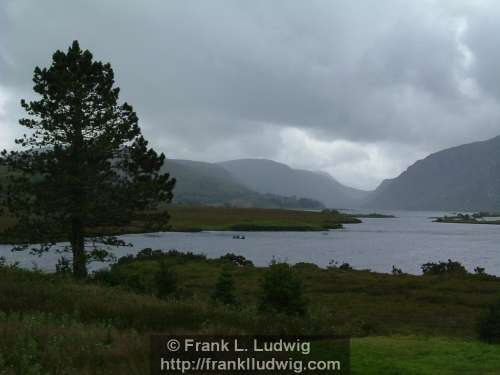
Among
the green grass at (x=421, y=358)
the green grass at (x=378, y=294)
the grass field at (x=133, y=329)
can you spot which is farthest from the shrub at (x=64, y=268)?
the green grass at (x=421, y=358)

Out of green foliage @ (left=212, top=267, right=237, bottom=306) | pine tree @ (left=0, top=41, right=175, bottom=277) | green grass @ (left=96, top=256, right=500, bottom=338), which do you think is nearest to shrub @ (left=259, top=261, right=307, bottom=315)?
green grass @ (left=96, top=256, right=500, bottom=338)

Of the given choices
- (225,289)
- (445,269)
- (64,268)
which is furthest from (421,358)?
(445,269)

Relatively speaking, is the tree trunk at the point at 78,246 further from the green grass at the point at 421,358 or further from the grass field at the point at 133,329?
the green grass at the point at 421,358

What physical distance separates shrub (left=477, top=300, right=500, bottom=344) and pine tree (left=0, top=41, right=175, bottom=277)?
2324cm

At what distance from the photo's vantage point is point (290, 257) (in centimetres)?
7619

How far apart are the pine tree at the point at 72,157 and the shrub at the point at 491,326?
76.3 ft

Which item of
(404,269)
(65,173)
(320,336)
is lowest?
(404,269)

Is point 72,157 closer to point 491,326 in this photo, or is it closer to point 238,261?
point 491,326

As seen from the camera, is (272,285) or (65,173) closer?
(272,285)

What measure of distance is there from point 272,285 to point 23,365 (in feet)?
45.2

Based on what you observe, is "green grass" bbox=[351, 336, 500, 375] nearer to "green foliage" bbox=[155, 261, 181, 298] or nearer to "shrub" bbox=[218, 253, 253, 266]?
"green foliage" bbox=[155, 261, 181, 298]

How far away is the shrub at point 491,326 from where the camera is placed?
1562 centimetres

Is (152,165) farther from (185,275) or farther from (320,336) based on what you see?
(320,336)

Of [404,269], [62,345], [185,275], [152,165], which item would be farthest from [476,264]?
[62,345]
